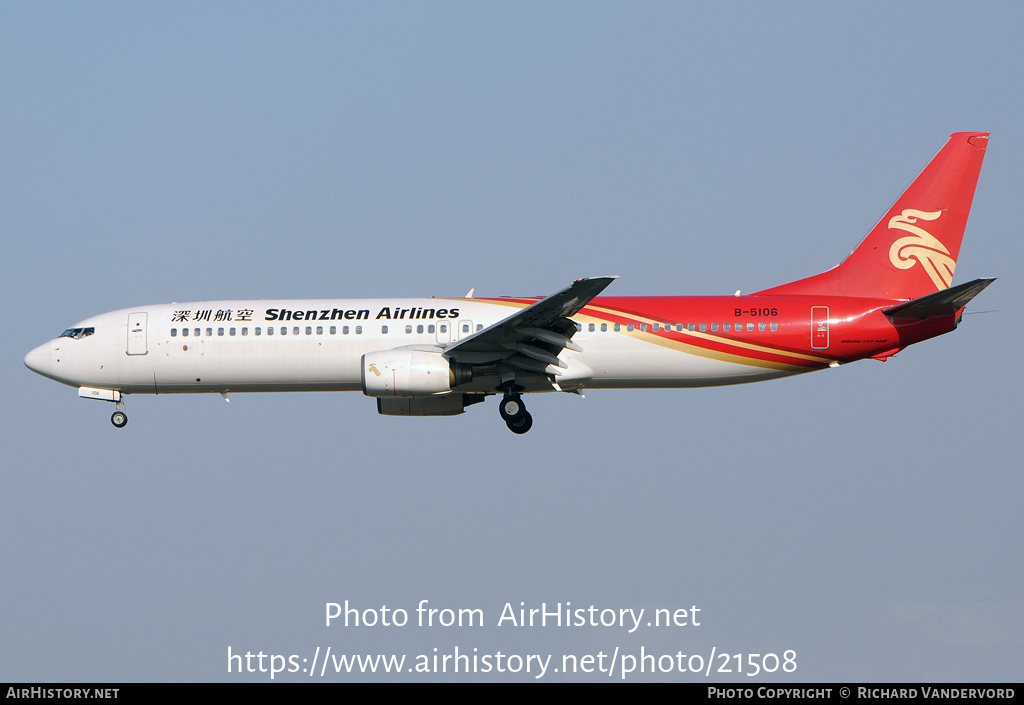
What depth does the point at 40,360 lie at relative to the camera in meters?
35.0

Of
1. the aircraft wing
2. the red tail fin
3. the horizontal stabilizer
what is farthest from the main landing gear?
the horizontal stabilizer

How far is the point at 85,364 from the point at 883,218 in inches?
892

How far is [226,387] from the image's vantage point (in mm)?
34000

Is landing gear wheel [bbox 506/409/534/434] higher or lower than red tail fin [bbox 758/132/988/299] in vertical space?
lower

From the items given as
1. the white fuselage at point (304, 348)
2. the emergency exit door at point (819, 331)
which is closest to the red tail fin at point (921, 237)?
the emergency exit door at point (819, 331)

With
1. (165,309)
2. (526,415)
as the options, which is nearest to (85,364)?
(165,309)

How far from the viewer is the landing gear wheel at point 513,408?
33.3 meters

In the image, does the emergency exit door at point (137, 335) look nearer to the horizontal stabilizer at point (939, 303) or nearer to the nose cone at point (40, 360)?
the nose cone at point (40, 360)

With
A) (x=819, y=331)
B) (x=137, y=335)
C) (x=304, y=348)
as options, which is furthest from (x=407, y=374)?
(x=819, y=331)

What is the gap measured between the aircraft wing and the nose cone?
11.8 metres

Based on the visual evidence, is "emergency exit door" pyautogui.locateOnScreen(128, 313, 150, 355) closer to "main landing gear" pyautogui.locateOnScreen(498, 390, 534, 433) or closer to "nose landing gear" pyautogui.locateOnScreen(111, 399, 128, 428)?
"nose landing gear" pyautogui.locateOnScreen(111, 399, 128, 428)

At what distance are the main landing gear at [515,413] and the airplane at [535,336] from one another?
0.12 feet

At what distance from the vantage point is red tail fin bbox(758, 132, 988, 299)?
3403 centimetres

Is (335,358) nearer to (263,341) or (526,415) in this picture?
(263,341)
